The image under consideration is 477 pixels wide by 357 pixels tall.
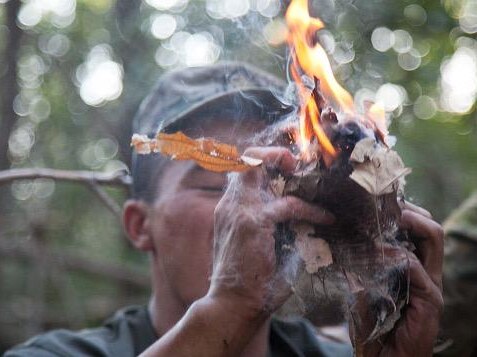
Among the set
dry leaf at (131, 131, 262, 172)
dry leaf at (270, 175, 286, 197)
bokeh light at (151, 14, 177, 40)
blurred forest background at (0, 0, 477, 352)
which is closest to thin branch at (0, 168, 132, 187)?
blurred forest background at (0, 0, 477, 352)

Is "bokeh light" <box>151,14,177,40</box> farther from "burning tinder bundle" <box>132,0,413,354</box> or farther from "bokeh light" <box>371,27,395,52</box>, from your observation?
"burning tinder bundle" <box>132,0,413,354</box>

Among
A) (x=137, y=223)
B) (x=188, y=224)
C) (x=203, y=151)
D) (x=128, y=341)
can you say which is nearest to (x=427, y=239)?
(x=203, y=151)

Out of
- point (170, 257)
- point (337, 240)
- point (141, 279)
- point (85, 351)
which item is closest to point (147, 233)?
point (170, 257)

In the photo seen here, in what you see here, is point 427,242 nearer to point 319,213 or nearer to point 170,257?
point 319,213

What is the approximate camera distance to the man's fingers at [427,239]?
0.93 m

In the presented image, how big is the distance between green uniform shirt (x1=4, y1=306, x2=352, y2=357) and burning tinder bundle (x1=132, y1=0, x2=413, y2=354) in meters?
0.55

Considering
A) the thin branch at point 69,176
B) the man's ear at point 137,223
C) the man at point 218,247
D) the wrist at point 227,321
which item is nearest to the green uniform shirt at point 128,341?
the man at point 218,247

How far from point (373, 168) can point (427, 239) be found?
6.0 inches

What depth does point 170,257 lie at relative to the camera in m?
1.44

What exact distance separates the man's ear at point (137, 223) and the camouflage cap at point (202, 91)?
0.17 m

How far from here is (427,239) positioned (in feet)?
3.11

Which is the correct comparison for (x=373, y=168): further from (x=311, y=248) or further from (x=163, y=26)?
(x=163, y=26)

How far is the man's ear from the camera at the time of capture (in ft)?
5.24

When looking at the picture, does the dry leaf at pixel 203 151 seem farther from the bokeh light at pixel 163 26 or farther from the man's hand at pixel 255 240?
the bokeh light at pixel 163 26
